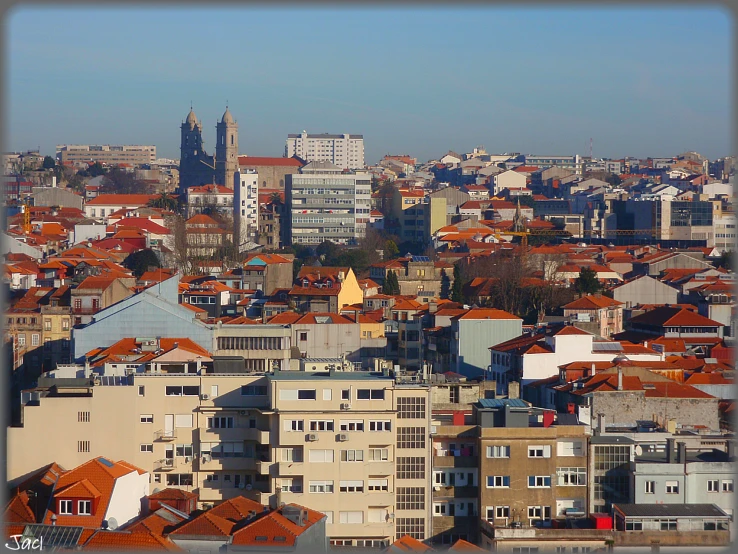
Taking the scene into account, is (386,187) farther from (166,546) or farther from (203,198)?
(166,546)

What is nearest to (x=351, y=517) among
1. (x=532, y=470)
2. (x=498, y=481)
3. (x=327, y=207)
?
(x=498, y=481)

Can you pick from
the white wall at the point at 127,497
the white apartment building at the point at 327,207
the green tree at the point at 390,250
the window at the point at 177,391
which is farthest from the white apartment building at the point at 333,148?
the white wall at the point at 127,497

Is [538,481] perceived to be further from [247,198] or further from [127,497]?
[247,198]

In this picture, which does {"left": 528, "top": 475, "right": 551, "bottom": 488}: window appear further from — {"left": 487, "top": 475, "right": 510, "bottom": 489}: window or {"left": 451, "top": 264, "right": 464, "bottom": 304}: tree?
{"left": 451, "top": 264, "right": 464, "bottom": 304}: tree

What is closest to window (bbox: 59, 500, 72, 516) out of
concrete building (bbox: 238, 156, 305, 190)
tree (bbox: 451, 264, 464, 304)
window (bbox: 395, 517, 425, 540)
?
window (bbox: 395, 517, 425, 540)

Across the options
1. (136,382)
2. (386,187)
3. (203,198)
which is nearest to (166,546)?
(136,382)

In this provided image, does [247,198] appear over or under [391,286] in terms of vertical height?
over

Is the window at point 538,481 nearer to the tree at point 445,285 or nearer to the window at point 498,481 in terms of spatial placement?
the window at point 498,481
